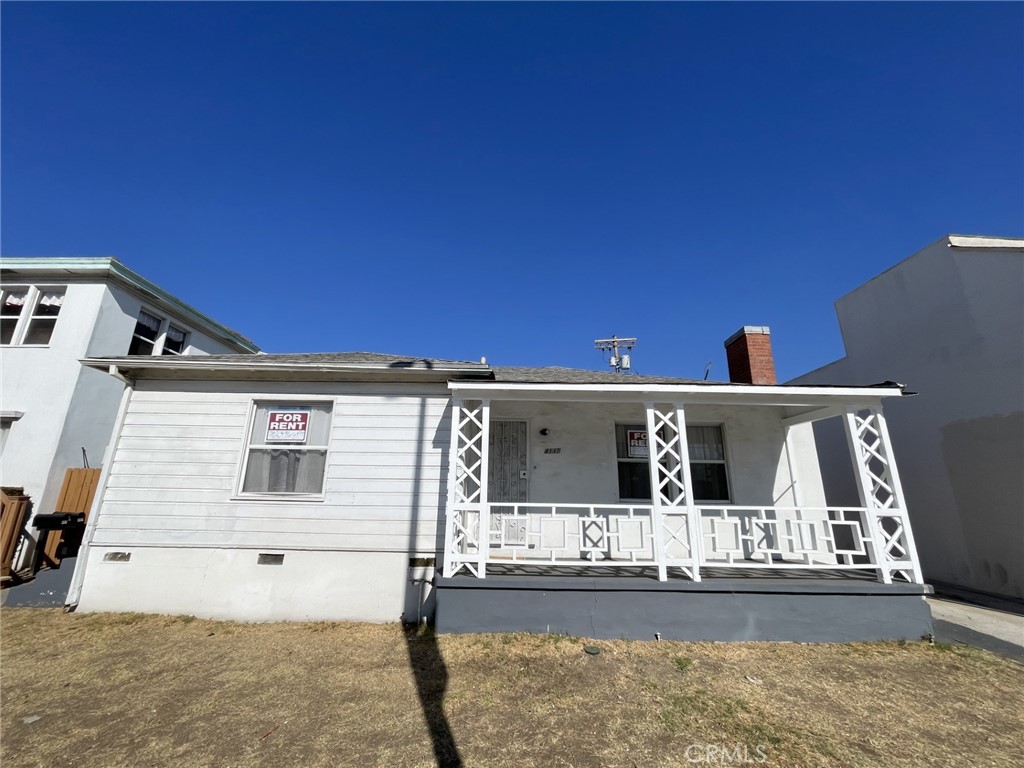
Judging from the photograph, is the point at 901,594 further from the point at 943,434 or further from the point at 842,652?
the point at 943,434

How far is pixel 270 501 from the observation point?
644 centimetres

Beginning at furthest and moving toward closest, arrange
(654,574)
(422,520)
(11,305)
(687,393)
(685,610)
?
(11,305)
(422,520)
(687,393)
(654,574)
(685,610)

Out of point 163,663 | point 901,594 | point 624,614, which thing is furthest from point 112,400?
point 901,594

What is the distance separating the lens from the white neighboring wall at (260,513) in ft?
Result: 20.2

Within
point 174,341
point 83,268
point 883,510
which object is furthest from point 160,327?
point 883,510

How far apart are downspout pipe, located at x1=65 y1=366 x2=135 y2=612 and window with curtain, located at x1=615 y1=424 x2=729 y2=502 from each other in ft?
26.7

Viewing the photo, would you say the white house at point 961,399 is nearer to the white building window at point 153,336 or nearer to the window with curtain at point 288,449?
the window with curtain at point 288,449

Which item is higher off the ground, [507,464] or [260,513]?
[507,464]

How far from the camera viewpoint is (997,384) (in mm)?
8250

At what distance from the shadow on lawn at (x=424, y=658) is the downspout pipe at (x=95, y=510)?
4676 millimetres

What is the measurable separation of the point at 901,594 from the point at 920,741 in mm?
2638

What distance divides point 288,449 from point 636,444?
19.3 feet

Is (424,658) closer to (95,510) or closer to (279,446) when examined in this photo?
(279,446)

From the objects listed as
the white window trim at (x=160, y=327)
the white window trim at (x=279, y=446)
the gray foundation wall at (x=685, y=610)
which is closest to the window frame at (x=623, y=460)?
the gray foundation wall at (x=685, y=610)
